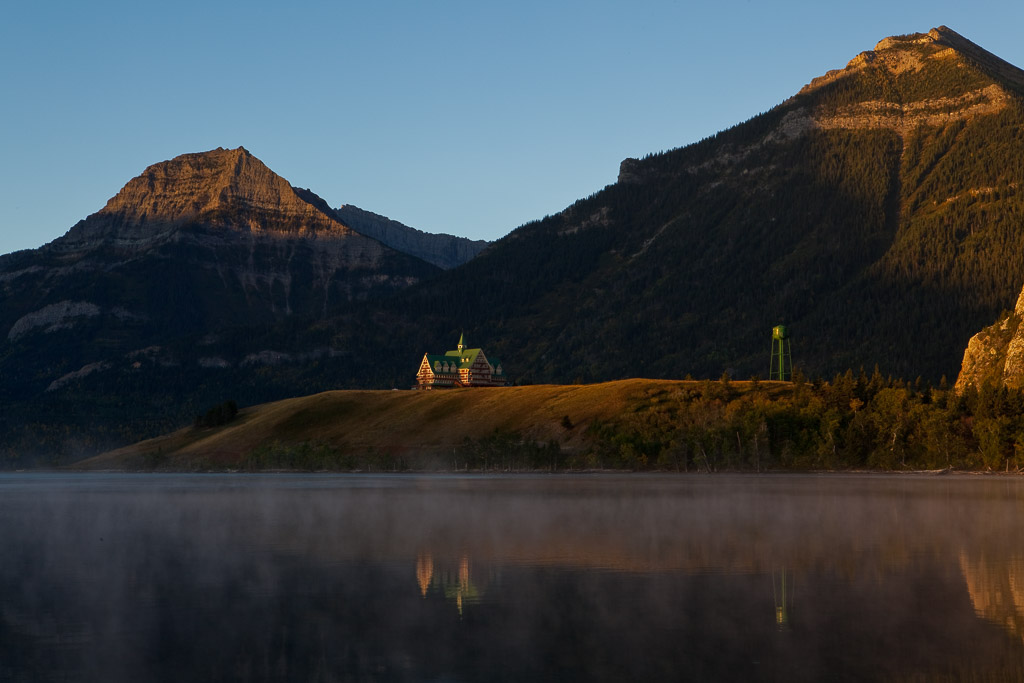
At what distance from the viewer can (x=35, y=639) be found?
34250 millimetres

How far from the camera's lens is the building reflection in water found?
4222cm

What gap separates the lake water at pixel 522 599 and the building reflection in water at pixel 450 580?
0.62ft

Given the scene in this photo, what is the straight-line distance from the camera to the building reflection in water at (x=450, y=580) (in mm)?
42219

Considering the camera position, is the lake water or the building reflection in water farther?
the building reflection in water

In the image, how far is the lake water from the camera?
29859 mm

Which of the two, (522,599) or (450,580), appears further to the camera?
(450,580)

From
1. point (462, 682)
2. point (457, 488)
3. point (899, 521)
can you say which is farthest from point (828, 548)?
point (457, 488)

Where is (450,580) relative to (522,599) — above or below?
below

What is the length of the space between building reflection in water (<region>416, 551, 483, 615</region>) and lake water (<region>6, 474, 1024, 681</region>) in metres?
0.19

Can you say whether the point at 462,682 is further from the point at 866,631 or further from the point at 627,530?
the point at 627,530

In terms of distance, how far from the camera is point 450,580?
47.0 m

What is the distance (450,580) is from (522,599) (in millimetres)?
6472

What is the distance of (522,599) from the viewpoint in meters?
41.2

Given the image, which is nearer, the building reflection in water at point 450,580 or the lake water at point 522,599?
the lake water at point 522,599
